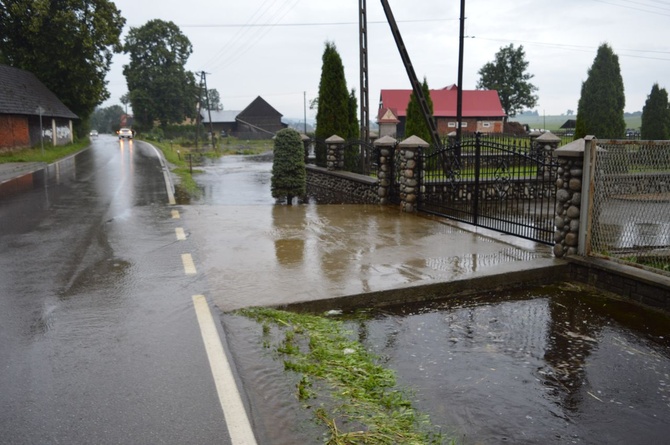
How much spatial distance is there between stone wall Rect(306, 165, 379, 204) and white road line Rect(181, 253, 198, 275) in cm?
784

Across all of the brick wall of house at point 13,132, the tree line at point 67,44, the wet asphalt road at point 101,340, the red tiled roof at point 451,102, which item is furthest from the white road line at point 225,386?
the red tiled roof at point 451,102

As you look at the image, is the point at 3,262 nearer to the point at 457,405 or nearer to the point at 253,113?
the point at 457,405

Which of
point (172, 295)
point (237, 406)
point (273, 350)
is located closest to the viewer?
point (237, 406)

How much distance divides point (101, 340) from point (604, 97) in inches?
1563

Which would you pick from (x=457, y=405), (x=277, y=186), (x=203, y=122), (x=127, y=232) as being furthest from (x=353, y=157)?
(x=203, y=122)

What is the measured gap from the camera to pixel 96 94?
4847 cm

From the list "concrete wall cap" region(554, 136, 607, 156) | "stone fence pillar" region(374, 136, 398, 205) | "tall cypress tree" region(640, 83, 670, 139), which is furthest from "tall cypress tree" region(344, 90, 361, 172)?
"tall cypress tree" region(640, 83, 670, 139)

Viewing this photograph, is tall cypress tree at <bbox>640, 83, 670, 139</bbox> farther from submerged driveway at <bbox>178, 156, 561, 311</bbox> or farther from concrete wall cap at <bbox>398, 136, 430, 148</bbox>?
submerged driveway at <bbox>178, 156, 561, 311</bbox>

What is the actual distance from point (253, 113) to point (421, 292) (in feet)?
283

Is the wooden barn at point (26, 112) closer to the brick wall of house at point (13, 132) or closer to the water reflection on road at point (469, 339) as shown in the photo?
the brick wall of house at point (13, 132)

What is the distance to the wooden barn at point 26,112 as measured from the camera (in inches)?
1361

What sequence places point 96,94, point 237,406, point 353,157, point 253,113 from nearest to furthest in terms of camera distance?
1. point 237,406
2. point 353,157
3. point 96,94
4. point 253,113

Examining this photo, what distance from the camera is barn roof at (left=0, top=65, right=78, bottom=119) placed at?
35656 mm

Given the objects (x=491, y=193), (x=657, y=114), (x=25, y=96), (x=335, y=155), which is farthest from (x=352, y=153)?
(x=25, y=96)
